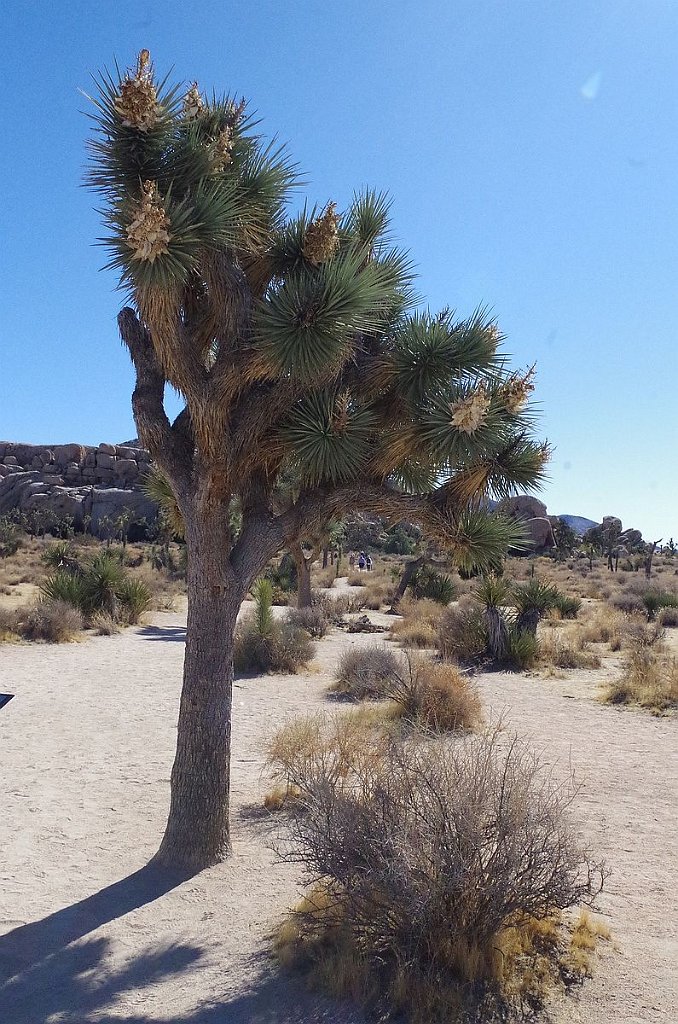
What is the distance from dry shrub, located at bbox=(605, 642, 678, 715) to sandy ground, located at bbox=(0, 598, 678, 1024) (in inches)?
27.9

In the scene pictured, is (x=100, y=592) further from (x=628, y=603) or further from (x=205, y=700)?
(x=628, y=603)

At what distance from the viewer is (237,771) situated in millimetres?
8062

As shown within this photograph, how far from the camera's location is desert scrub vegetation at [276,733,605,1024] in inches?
147

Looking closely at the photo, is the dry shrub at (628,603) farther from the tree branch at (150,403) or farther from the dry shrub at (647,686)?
the tree branch at (150,403)

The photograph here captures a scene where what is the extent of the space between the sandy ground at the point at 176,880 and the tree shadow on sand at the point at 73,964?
0.01m

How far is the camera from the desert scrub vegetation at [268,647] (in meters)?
14.0

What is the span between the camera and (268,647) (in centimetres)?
1419

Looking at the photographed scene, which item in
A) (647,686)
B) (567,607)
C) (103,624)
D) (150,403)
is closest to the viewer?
(150,403)

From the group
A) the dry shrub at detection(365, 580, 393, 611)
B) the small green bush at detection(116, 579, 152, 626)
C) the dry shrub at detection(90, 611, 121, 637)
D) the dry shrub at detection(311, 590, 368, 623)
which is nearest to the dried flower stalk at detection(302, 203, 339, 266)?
the dry shrub at detection(90, 611, 121, 637)

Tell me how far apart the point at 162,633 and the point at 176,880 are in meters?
13.7

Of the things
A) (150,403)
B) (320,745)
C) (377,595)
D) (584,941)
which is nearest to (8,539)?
(377,595)

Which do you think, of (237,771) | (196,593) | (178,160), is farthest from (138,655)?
(178,160)

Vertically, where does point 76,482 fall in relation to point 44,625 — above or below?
above

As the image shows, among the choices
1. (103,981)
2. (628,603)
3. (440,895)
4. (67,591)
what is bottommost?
(103,981)
